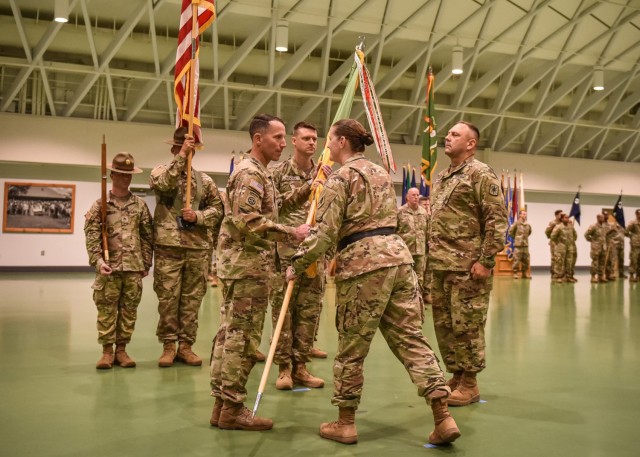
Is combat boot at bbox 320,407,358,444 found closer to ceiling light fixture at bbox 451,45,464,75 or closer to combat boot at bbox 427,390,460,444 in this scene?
combat boot at bbox 427,390,460,444

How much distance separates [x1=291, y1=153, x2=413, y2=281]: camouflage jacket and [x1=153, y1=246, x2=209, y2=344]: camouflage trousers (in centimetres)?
213

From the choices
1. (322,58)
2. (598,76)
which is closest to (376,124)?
(322,58)

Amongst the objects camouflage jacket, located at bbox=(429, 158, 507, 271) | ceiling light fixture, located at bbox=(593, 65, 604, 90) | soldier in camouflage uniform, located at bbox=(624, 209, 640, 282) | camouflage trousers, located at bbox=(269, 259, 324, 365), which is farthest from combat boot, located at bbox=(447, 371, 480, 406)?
ceiling light fixture, located at bbox=(593, 65, 604, 90)

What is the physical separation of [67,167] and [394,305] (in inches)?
618

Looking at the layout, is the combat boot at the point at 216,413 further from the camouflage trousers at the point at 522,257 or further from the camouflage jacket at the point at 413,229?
the camouflage trousers at the point at 522,257

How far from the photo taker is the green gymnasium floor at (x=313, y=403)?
3.36m

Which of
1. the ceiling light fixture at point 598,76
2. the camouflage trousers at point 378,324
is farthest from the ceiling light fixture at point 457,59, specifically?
the camouflage trousers at point 378,324

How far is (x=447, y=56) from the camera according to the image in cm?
1819

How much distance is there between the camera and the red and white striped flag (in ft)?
17.0

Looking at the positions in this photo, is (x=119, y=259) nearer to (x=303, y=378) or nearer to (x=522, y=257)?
(x=303, y=378)

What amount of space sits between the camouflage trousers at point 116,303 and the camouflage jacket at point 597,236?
46.3ft

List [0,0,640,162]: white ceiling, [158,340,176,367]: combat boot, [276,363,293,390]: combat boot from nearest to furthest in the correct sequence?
[276,363,293,390]: combat boot
[158,340,176,367]: combat boot
[0,0,640,162]: white ceiling

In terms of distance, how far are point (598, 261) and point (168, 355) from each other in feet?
45.6

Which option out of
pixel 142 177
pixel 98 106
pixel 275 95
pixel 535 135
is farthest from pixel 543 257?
pixel 98 106
